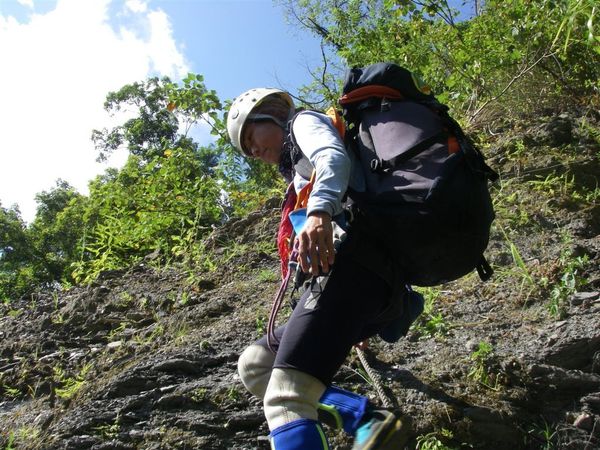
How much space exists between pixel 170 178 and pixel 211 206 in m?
0.54

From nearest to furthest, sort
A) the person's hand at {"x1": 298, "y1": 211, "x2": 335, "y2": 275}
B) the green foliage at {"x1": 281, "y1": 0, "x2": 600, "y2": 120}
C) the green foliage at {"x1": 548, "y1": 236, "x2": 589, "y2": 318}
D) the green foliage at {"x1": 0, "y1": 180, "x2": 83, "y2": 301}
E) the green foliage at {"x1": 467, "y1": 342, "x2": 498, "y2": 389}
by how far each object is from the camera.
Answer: the person's hand at {"x1": 298, "y1": 211, "x2": 335, "y2": 275} → the green foliage at {"x1": 467, "y1": 342, "x2": 498, "y2": 389} → the green foliage at {"x1": 548, "y1": 236, "x2": 589, "y2": 318} → the green foliage at {"x1": 281, "y1": 0, "x2": 600, "y2": 120} → the green foliage at {"x1": 0, "y1": 180, "x2": 83, "y2": 301}

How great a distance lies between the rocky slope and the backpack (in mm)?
911

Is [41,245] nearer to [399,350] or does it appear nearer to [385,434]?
[399,350]

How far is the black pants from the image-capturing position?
1930 millimetres

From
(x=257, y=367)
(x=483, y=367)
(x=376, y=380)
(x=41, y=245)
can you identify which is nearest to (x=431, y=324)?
(x=483, y=367)

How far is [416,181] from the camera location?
6.49 feet

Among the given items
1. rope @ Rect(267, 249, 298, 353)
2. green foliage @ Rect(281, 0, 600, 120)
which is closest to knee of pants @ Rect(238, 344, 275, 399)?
rope @ Rect(267, 249, 298, 353)

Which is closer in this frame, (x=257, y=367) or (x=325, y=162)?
(x=325, y=162)

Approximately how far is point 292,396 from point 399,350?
143 cm

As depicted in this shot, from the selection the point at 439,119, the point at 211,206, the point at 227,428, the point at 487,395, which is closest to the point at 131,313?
the point at 227,428

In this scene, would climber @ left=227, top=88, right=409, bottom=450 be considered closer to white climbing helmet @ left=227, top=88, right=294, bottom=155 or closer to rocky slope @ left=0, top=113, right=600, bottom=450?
white climbing helmet @ left=227, top=88, right=294, bottom=155

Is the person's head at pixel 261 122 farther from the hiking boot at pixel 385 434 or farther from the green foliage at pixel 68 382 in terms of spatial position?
the green foliage at pixel 68 382

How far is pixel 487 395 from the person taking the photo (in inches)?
111

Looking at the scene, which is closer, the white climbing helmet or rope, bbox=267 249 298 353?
rope, bbox=267 249 298 353
